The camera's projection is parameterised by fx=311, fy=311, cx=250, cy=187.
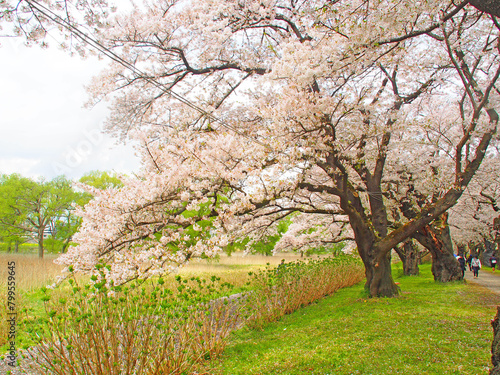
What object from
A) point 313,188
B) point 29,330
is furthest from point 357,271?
point 29,330

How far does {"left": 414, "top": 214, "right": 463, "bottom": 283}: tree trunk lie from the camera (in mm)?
13883

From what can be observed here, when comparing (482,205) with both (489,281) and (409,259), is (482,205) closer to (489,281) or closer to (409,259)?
(489,281)

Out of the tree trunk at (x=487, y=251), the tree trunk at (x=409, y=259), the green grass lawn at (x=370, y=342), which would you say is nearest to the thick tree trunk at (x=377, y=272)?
the green grass lawn at (x=370, y=342)

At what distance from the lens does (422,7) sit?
4.49m

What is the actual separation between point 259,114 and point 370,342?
537 centimetres

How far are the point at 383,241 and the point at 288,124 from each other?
5008 mm

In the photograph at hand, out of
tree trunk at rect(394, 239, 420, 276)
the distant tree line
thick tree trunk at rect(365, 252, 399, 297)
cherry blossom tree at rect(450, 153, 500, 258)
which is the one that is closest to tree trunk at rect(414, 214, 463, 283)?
cherry blossom tree at rect(450, 153, 500, 258)

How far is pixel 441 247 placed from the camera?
1389 cm

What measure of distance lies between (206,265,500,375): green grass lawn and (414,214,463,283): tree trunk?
5.35 m

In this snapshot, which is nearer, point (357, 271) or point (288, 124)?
point (288, 124)

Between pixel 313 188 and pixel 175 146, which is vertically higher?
pixel 175 146

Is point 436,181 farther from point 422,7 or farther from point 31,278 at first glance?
point 31,278

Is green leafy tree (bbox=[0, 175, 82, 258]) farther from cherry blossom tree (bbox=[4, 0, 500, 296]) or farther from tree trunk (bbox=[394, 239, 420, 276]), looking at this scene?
tree trunk (bbox=[394, 239, 420, 276])

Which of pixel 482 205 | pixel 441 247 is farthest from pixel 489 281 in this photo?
pixel 482 205
